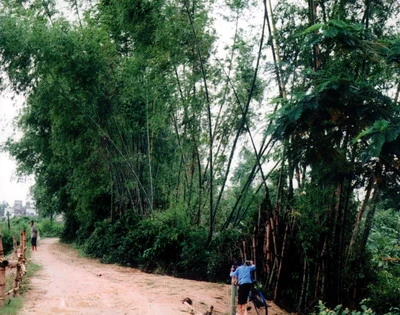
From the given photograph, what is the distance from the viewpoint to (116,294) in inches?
292

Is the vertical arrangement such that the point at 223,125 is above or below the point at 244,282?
above

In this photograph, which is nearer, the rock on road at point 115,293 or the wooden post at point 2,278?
the wooden post at point 2,278

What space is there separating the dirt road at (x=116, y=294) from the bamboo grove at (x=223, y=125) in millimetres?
990

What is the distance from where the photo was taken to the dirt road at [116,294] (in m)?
6.32

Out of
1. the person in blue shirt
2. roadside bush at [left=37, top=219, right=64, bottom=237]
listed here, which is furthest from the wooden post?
roadside bush at [left=37, top=219, right=64, bottom=237]

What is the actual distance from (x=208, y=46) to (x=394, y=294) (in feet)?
20.9

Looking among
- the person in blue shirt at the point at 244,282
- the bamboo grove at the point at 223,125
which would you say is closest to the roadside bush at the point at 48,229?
the bamboo grove at the point at 223,125

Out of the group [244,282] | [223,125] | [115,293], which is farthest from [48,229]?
[244,282]

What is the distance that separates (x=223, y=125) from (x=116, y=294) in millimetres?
5215

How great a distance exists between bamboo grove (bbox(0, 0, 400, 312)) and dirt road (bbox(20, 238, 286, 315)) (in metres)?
0.99

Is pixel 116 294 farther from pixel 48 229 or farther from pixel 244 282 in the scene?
pixel 48 229

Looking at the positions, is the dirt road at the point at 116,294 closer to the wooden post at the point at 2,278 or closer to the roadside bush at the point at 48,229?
the wooden post at the point at 2,278

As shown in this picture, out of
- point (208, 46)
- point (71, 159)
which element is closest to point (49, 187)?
point (71, 159)

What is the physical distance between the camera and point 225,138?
1104 cm
